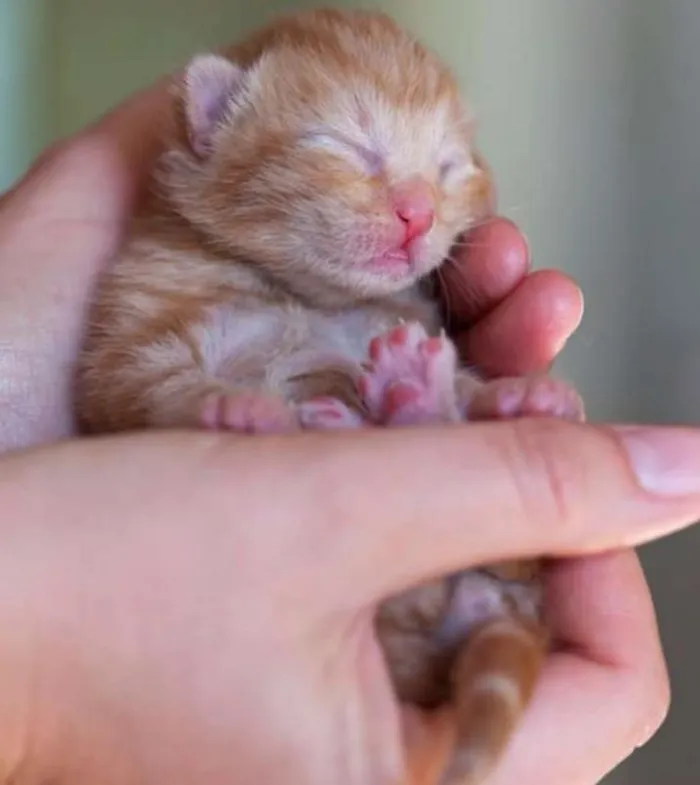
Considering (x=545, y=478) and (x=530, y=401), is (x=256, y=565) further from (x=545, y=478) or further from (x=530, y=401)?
(x=530, y=401)

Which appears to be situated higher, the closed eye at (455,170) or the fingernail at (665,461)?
the closed eye at (455,170)

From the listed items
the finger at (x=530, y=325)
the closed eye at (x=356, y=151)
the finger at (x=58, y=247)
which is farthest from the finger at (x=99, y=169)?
the finger at (x=530, y=325)

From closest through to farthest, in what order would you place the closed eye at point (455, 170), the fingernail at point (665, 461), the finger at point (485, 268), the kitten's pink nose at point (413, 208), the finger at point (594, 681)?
the fingernail at point (665, 461) < the finger at point (594, 681) < the kitten's pink nose at point (413, 208) < the closed eye at point (455, 170) < the finger at point (485, 268)

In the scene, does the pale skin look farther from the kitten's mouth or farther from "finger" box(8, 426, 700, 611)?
the kitten's mouth

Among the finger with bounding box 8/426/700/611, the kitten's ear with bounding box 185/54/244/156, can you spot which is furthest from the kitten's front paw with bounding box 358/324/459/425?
the kitten's ear with bounding box 185/54/244/156

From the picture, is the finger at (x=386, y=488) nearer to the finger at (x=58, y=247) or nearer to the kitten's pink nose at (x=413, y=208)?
the kitten's pink nose at (x=413, y=208)

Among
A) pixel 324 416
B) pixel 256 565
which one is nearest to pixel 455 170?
pixel 324 416

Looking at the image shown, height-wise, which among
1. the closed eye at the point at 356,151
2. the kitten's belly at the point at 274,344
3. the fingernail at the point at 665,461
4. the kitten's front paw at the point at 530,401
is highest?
the closed eye at the point at 356,151
